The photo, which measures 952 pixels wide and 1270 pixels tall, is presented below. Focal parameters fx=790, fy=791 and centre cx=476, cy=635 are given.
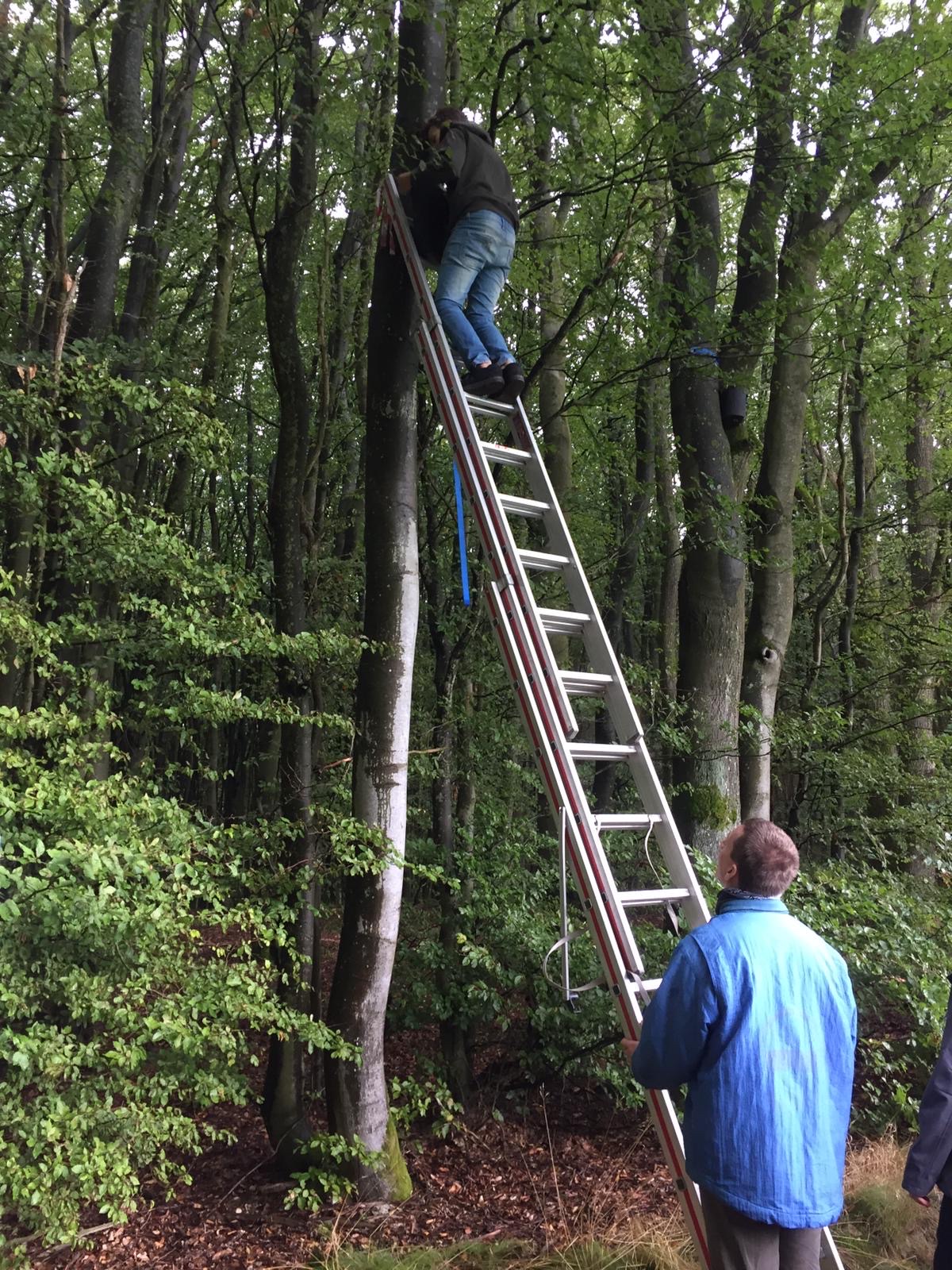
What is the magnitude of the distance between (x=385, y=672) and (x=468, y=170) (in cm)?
270

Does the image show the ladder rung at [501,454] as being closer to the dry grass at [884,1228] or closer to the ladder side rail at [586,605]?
the ladder side rail at [586,605]

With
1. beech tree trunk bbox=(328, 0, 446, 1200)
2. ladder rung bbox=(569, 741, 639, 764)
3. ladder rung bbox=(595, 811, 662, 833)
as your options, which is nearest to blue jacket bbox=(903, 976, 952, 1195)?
ladder rung bbox=(595, 811, 662, 833)

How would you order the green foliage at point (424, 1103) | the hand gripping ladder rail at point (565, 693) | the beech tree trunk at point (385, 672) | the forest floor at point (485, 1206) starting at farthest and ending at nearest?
the green foliage at point (424, 1103) → the beech tree trunk at point (385, 672) → the forest floor at point (485, 1206) → the hand gripping ladder rail at point (565, 693)

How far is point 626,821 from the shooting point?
9.94 feet

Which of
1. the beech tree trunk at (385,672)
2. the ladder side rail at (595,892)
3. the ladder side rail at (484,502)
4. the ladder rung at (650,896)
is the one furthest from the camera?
the beech tree trunk at (385,672)

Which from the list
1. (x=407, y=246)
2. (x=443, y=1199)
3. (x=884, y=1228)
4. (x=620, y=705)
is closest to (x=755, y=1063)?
(x=620, y=705)

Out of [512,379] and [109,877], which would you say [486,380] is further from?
[109,877]

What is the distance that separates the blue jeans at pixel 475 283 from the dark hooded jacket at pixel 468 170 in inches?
2.0

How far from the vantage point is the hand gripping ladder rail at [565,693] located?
2652 millimetres

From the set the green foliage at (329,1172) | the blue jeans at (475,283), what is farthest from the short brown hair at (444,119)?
the green foliage at (329,1172)

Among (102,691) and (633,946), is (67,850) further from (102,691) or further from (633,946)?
(633,946)

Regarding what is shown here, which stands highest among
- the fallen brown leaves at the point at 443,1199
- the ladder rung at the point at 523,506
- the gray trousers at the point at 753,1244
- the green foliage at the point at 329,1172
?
the ladder rung at the point at 523,506

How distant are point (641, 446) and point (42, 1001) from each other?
8.98 metres

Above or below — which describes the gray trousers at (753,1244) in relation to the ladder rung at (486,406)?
below
